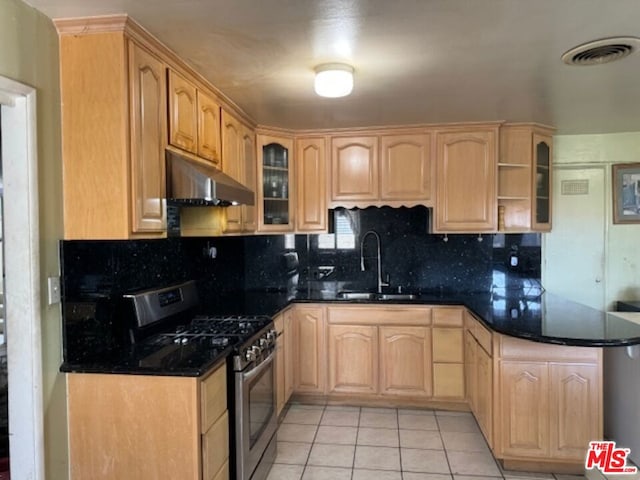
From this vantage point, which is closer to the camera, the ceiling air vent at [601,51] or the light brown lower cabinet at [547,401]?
the ceiling air vent at [601,51]

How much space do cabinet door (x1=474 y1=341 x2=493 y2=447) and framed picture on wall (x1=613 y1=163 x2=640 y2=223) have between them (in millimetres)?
2057

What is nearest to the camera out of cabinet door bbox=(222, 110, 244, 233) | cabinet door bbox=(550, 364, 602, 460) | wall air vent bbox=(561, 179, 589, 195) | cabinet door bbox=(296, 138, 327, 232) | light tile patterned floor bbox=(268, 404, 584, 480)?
cabinet door bbox=(550, 364, 602, 460)

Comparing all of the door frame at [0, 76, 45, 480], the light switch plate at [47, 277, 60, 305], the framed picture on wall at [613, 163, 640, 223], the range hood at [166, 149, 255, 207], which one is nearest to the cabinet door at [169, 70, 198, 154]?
the range hood at [166, 149, 255, 207]

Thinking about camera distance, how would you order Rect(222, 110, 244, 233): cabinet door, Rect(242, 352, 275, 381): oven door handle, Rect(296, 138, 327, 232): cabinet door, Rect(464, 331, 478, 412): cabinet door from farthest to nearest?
Rect(296, 138, 327, 232): cabinet door
Rect(464, 331, 478, 412): cabinet door
Rect(222, 110, 244, 233): cabinet door
Rect(242, 352, 275, 381): oven door handle

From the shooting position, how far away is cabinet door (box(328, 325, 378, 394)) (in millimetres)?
3508

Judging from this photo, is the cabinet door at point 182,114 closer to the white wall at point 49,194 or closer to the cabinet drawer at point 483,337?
the white wall at point 49,194

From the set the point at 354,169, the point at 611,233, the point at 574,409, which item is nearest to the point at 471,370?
the point at 574,409

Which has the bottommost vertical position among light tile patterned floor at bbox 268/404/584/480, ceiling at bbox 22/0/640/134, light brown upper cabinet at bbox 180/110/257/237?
light tile patterned floor at bbox 268/404/584/480

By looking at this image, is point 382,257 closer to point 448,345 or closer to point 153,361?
point 448,345

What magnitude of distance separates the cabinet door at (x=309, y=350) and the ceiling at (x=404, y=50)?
5.18ft

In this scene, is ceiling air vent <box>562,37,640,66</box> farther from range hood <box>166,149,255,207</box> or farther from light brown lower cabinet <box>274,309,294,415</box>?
light brown lower cabinet <box>274,309,294,415</box>

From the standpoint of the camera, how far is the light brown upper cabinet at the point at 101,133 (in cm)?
180

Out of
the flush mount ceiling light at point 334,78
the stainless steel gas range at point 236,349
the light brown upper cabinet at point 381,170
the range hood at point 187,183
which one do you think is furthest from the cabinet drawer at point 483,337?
the range hood at point 187,183

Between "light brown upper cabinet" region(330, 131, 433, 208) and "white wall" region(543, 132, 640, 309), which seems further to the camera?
"white wall" region(543, 132, 640, 309)
